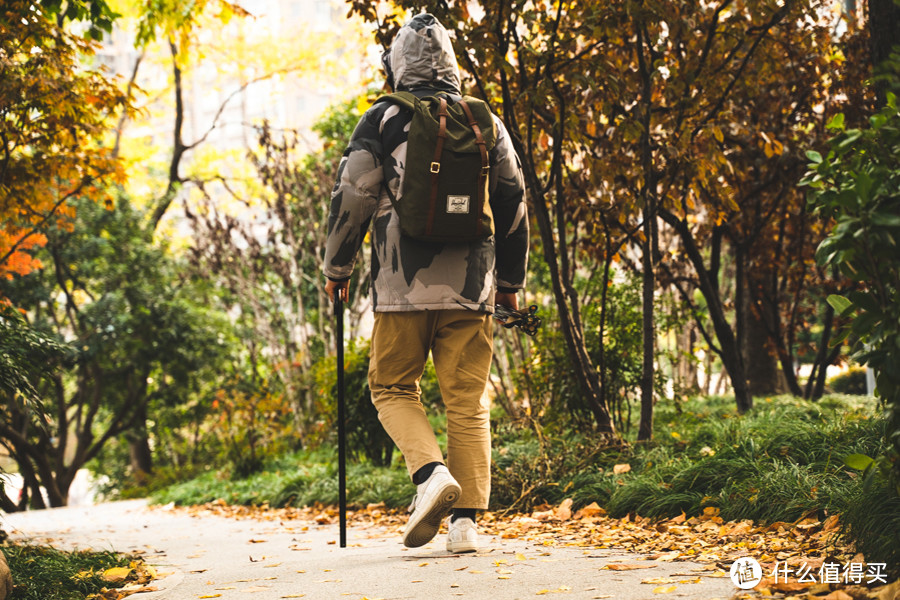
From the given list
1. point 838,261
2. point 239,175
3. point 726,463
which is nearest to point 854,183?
point 838,261

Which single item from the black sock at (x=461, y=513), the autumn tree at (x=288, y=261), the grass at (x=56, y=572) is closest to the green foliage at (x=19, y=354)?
the grass at (x=56, y=572)

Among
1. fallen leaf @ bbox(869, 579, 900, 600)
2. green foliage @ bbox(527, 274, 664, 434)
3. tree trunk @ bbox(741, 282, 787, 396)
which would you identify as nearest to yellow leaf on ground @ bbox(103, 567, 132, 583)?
fallen leaf @ bbox(869, 579, 900, 600)

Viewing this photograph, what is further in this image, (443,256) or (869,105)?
(869,105)

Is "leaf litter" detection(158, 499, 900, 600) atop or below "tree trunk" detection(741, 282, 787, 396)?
below

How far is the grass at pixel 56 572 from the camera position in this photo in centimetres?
285

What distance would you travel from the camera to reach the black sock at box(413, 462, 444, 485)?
306 centimetres

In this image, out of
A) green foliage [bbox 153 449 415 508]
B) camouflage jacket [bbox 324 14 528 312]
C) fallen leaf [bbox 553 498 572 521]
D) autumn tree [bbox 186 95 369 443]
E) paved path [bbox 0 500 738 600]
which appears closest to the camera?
paved path [bbox 0 500 738 600]

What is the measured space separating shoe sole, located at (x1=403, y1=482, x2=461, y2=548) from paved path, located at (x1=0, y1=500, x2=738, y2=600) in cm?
12

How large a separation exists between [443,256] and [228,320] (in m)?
12.3

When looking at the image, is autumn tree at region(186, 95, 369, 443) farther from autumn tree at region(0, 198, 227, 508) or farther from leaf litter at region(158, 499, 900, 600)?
leaf litter at region(158, 499, 900, 600)

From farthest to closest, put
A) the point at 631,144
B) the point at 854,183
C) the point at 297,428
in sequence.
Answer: the point at 297,428 < the point at 631,144 < the point at 854,183

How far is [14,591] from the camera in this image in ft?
9.15

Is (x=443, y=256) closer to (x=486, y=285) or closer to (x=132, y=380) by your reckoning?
(x=486, y=285)

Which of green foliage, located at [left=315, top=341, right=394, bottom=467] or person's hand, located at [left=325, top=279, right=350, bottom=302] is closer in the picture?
person's hand, located at [left=325, top=279, right=350, bottom=302]
